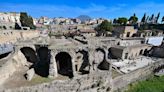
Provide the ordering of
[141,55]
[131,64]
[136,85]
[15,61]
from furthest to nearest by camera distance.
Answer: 1. [141,55]
2. [131,64]
3. [136,85]
4. [15,61]

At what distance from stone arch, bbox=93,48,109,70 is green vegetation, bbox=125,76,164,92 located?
4.55 m

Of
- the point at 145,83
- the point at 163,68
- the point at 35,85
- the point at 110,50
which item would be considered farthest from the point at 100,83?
the point at 163,68

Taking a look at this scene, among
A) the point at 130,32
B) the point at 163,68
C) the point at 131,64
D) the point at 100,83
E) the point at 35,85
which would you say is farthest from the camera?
the point at 130,32

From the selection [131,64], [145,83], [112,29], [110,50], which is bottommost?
[145,83]

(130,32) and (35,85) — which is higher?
(130,32)

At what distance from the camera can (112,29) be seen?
2005 inches

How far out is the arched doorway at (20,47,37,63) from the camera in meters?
20.5

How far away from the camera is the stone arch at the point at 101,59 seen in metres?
19.4

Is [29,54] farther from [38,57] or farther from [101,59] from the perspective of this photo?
[101,59]

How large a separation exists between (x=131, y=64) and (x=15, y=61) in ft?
55.7

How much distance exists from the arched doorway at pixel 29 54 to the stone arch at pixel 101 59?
8.07 m

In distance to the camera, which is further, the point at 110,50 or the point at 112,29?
the point at 112,29

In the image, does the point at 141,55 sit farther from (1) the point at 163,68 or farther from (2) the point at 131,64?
(2) the point at 131,64

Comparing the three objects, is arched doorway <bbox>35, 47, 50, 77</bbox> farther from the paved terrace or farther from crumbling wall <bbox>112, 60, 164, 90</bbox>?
the paved terrace
